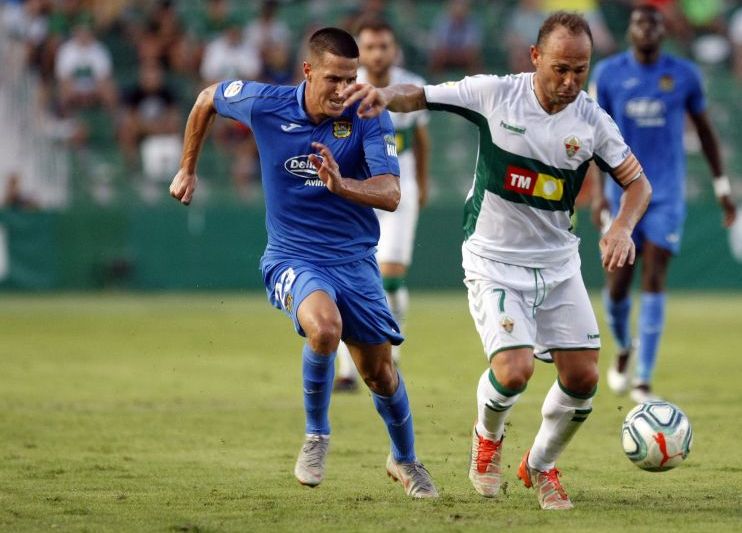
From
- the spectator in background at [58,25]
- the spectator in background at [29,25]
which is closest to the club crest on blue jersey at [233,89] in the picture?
the spectator in background at [58,25]

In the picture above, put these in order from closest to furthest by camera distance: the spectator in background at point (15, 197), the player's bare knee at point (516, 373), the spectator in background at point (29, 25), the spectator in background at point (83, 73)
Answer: the player's bare knee at point (516, 373)
the spectator in background at point (15, 197)
the spectator in background at point (83, 73)
the spectator in background at point (29, 25)

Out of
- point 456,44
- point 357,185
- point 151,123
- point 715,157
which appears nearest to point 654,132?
point 715,157

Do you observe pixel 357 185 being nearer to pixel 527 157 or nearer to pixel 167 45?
pixel 527 157

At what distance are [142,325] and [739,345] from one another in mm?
7178

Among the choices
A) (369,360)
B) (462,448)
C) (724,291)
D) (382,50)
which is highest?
(382,50)

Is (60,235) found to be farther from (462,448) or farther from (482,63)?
(462,448)

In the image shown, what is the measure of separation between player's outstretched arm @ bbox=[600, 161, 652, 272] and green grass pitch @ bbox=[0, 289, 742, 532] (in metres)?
1.19

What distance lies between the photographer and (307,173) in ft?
22.8

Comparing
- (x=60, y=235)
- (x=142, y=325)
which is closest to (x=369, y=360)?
(x=142, y=325)

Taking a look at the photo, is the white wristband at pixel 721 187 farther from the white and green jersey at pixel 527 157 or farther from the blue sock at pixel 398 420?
the blue sock at pixel 398 420

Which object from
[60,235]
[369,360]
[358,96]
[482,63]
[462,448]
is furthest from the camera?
[482,63]

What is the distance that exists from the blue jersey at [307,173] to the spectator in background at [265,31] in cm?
1617

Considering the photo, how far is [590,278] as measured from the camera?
21.8 metres

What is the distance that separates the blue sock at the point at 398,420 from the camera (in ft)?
22.8
